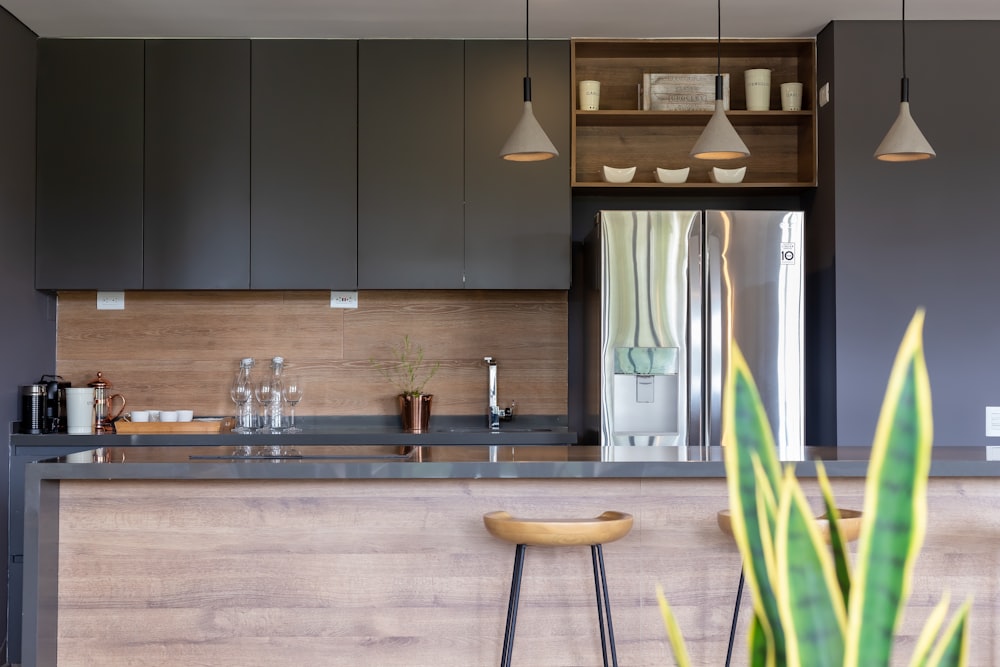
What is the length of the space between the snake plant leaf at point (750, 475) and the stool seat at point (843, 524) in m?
1.31

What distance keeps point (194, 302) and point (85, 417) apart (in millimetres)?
703

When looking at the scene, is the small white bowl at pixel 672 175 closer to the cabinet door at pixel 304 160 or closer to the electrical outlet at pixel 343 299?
the cabinet door at pixel 304 160

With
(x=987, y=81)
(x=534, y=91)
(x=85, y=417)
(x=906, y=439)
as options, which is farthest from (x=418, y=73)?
(x=906, y=439)

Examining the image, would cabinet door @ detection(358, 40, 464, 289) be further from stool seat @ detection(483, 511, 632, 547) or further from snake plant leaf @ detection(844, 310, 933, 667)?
snake plant leaf @ detection(844, 310, 933, 667)

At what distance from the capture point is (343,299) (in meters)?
4.44

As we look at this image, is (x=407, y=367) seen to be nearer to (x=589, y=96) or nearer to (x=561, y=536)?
(x=589, y=96)

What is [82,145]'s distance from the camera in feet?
13.3

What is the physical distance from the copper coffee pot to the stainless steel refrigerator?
212 cm

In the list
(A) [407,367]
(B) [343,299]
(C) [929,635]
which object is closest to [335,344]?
(B) [343,299]

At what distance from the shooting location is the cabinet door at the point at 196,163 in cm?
407

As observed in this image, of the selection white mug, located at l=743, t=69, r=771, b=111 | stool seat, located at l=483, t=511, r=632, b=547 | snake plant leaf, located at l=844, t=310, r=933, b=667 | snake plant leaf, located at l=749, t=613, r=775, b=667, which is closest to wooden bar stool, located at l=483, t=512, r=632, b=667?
stool seat, located at l=483, t=511, r=632, b=547

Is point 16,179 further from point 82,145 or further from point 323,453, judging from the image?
point 323,453

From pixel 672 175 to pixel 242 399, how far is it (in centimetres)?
213

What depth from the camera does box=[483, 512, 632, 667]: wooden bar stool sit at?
2207 mm
